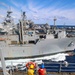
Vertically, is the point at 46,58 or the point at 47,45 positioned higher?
the point at 47,45

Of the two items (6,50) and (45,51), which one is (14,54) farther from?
(45,51)

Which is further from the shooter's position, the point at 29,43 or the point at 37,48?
the point at 29,43

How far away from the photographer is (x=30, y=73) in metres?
8.45

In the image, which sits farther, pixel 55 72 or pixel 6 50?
pixel 6 50

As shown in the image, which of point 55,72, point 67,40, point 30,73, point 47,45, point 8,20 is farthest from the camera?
point 8,20

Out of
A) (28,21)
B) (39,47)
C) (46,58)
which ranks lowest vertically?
(46,58)

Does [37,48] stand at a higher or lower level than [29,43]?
lower

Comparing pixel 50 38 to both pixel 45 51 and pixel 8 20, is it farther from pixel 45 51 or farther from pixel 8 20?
pixel 8 20

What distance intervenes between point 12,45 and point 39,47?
15.6 feet

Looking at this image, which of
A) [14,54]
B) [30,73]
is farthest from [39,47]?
[30,73]

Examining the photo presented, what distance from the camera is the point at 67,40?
114 ft

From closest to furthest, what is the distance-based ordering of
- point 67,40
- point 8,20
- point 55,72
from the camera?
1. point 55,72
2. point 67,40
3. point 8,20

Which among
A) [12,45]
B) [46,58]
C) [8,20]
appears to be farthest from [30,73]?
[8,20]

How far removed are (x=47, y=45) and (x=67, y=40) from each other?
14.9 ft
